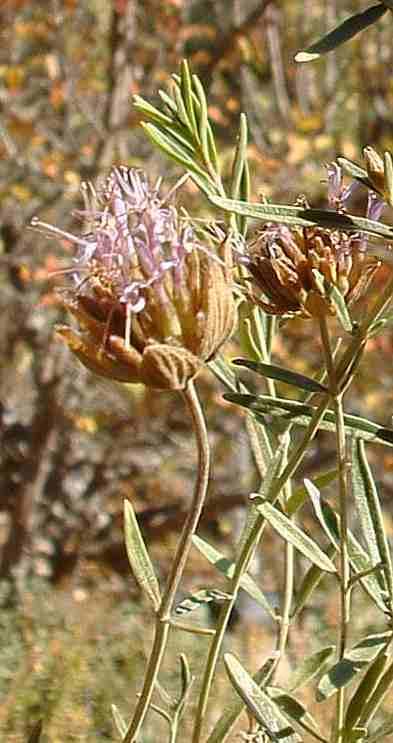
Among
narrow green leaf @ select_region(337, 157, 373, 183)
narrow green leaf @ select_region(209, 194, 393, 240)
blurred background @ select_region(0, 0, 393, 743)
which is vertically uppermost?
narrow green leaf @ select_region(337, 157, 373, 183)

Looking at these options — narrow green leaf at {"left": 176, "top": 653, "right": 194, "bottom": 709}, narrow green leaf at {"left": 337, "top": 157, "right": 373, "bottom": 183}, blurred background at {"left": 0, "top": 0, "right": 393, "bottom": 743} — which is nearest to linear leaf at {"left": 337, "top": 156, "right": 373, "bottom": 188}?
narrow green leaf at {"left": 337, "top": 157, "right": 373, "bottom": 183}

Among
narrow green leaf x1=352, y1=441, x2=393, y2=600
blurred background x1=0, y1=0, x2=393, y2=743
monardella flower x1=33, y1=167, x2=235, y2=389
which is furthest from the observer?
blurred background x1=0, y1=0, x2=393, y2=743

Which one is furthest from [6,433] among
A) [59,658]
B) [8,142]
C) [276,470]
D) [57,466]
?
[276,470]

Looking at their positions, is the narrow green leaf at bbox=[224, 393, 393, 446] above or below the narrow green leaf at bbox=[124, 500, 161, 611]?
above

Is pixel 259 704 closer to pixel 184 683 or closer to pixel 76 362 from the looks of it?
pixel 184 683

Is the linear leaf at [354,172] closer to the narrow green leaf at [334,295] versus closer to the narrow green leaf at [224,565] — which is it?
the narrow green leaf at [334,295]

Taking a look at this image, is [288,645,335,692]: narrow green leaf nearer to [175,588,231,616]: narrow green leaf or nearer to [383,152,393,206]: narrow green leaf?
[175,588,231,616]: narrow green leaf
